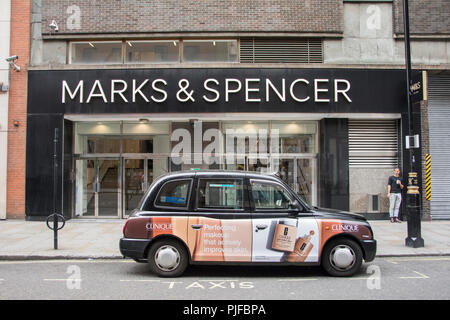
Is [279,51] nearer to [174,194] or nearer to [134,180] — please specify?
[134,180]

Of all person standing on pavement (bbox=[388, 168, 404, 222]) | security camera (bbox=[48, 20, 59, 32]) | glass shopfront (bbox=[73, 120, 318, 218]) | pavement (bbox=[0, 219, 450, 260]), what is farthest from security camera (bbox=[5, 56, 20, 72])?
person standing on pavement (bbox=[388, 168, 404, 222])

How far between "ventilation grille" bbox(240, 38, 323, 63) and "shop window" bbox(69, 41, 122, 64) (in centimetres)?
464

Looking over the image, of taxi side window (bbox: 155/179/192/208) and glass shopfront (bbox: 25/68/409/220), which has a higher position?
glass shopfront (bbox: 25/68/409/220)

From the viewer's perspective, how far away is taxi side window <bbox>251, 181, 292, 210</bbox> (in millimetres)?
6336

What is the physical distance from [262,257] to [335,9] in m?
10.2

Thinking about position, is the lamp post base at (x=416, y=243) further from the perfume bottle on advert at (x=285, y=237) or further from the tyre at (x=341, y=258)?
the perfume bottle on advert at (x=285, y=237)

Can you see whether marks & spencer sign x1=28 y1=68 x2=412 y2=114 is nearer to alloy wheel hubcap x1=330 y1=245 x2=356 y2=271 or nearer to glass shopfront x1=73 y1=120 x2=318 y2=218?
glass shopfront x1=73 y1=120 x2=318 y2=218

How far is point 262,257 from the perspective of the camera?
6.20 m

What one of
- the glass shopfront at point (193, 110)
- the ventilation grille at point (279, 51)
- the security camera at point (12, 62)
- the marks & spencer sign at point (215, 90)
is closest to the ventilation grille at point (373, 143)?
the glass shopfront at point (193, 110)

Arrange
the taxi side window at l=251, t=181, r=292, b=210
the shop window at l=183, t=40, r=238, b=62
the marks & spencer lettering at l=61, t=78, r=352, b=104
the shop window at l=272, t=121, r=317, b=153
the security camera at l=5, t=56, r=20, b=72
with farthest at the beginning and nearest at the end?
1. the shop window at l=272, t=121, r=317, b=153
2. the shop window at l=183, t=40, r=238, b=62
3. the marks & spencer lettering at l=61, t=78, r=352, b=104
4. the security camera at l=5, t=56, r=20, b=72
5. the taxi side window at l=251, t=181, r=292, b=210

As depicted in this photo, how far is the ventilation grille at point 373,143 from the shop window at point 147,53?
22.6ft

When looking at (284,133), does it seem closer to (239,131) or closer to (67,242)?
(239,131)

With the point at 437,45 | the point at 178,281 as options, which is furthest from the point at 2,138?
the point at 437,45

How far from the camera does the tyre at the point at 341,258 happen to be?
6.27 metres
